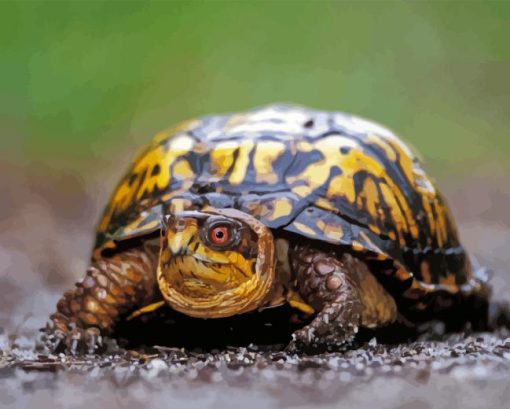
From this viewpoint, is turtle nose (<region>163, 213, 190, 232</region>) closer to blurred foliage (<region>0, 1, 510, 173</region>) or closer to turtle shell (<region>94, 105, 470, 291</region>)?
turtle shell (<region>94, 105, 470, 291</region>)

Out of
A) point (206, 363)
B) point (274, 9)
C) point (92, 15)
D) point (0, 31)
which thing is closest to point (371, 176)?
point (206, 363)

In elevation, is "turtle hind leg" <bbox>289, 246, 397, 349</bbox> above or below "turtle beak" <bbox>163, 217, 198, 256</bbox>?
below

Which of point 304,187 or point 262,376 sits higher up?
point 304,187

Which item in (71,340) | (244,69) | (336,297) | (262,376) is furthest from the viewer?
(244,69)

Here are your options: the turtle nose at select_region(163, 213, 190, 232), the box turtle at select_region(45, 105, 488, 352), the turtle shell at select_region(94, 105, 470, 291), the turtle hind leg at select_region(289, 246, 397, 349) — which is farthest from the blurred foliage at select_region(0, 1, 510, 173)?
the turtle nose at select_region(163, 213, 190, 232)

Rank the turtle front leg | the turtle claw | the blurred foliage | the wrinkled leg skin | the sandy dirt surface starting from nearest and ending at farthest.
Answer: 1. the sandy dirt surface
2. the turtle front leg
3. the turtle claw
4. the wrinkled leg skin
5. the blurred foliage

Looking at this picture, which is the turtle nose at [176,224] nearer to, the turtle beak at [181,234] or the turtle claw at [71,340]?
the turtle beak at [181,234]

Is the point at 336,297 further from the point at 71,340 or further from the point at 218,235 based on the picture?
the point at 71,340

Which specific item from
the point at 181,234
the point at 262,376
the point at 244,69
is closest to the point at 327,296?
the point at 181,234
